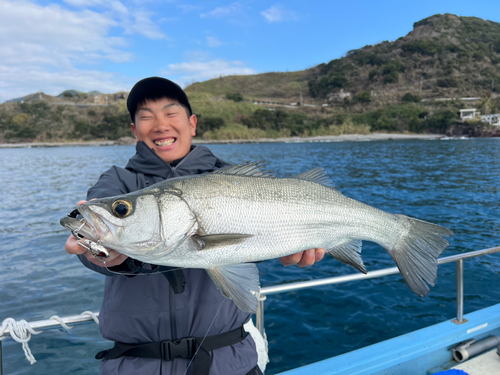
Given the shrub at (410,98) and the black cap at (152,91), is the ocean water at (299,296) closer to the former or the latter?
the black cap at (152,91)

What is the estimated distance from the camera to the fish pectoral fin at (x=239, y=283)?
196cm

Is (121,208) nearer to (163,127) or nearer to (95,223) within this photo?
(95,223)

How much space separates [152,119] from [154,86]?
0.94ft

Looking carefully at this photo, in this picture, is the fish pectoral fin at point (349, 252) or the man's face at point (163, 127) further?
the man's face at point (163, 127)

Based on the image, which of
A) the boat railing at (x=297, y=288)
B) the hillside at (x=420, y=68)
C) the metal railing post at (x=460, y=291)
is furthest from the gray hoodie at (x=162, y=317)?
the hillside at (x=420, y=68)

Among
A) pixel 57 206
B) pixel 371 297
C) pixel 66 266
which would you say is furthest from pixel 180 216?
pixel 57 206

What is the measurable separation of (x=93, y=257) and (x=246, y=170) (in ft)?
3.74

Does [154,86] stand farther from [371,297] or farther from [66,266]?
[66,266]

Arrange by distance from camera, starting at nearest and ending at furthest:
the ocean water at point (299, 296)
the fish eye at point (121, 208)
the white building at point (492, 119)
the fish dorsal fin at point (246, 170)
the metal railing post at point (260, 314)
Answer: the fish eye at point (121, 208)
the fish dorsal fin at point (246, 170)
the metal railing post at point (260, 314)
the ocean water at point (299, 296)
the white building at point (492, 119)

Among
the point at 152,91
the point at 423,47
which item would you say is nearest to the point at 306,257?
the point at 152,91

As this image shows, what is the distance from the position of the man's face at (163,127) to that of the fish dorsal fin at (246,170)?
801 mm

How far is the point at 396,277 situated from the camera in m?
7.92

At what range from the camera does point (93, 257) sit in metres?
1.86

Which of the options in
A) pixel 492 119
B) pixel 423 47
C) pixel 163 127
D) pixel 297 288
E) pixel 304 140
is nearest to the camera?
pixel 163 127
